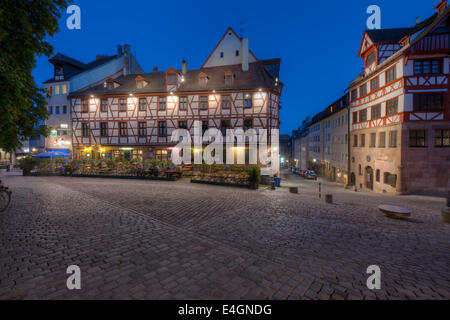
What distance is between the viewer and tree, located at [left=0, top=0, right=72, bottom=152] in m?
6.42

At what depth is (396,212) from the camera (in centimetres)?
800

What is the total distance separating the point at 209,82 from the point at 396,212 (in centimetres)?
2237

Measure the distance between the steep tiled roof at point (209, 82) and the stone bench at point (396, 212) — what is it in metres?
17.7

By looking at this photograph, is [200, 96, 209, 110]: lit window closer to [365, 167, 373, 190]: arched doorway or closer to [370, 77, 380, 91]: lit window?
[370, 77, 380, 91]: lit window

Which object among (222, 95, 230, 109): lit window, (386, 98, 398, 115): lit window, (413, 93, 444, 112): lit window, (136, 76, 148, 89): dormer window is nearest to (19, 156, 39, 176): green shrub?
(136, 76, 148, 89): dormer window

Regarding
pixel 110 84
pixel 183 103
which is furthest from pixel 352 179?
pixel 110 84

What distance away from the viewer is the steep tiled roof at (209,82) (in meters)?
24.4

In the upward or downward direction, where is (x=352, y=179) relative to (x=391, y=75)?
downward

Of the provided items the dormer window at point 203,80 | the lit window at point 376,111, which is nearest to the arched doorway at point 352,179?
the lit window at point 376,111

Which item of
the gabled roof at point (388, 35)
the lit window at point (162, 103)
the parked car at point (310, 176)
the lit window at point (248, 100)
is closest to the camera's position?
the gabled roof at point (388, 35)

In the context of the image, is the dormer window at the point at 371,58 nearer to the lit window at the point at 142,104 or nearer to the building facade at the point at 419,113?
the building facade at the point at 419,113

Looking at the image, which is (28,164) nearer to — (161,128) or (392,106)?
(161,128)

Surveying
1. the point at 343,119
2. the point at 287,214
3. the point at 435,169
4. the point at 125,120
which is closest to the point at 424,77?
the point at 435,169

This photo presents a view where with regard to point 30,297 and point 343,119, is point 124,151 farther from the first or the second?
point 343,119
